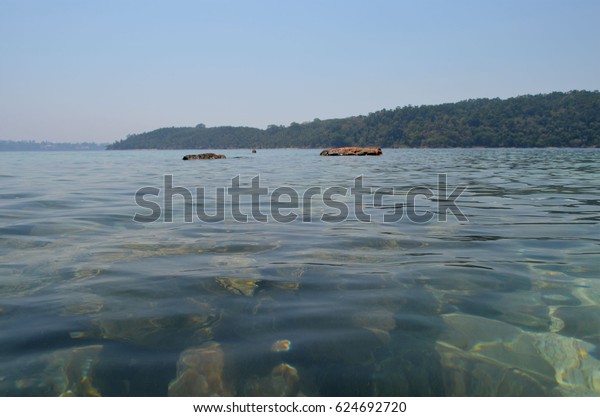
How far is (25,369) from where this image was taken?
2496mm

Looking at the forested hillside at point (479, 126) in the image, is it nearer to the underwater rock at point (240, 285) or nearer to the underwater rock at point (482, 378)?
the underwater rock at point (240, 285)

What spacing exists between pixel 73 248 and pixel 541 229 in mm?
6845

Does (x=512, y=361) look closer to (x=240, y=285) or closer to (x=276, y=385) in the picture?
(x=276, y=385)

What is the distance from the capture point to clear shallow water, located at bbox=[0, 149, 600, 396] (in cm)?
246

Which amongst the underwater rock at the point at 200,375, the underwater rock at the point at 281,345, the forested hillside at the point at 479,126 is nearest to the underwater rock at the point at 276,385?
the underwater rock at the point at 200,375

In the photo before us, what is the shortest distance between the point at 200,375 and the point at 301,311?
1119mm

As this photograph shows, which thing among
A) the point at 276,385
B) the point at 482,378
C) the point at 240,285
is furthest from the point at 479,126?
the point at 276,385

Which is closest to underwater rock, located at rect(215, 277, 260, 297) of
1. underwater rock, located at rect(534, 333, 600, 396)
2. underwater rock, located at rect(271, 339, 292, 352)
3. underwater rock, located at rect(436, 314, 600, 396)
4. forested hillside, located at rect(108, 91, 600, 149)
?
underwater rock, located at rect(271, 339, 292, 352)

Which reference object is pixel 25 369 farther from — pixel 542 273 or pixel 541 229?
pixel 541 229

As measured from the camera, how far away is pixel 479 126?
144250 mm

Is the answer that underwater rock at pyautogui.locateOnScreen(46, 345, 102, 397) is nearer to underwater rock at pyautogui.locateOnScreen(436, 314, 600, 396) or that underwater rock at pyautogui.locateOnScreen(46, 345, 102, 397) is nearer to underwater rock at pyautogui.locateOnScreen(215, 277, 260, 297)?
underwater rock at pyautogui.locateOnScreen(215, 277, 260, 297)

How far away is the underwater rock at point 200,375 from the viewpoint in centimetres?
236
